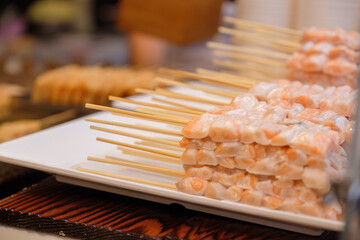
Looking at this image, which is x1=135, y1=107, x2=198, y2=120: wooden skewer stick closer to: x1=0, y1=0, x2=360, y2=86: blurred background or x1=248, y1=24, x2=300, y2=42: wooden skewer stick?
x1=248, y1=24, x2=300, y2=42: wooden skewer stick

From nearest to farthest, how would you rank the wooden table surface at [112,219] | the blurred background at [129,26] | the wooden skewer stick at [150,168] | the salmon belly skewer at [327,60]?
1. the wooden table surface at [112,219]
2. the wooden skewer stick at [150,168]
3. the salmon belly skewer at [327,60]
4. the blurred background at [129,26]

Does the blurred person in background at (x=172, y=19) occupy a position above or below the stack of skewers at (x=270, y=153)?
above

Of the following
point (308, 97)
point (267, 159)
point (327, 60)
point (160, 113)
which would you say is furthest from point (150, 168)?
point (327, 60)

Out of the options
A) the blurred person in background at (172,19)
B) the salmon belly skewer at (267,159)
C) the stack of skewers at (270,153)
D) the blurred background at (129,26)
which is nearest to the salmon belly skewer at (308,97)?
the stack of skewers at (270,153)

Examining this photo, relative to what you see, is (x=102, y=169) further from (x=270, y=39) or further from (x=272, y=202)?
(x=270, y=39)

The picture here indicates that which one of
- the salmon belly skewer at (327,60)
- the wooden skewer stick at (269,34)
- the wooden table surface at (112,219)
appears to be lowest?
the wooden table surface at (112,219)

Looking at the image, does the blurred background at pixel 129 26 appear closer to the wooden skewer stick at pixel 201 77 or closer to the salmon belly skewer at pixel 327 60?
the salmon belly skewer at pixel 327 60

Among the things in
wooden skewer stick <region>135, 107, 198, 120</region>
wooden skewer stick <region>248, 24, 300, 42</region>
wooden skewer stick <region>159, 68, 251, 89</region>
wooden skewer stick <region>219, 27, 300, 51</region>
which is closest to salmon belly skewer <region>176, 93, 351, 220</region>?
wooden skewer stick <region>135, 107, 198, 120</region>

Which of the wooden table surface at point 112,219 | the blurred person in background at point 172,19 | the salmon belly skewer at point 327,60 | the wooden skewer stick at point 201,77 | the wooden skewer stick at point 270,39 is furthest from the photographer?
the blurred person in background at point 172,19
